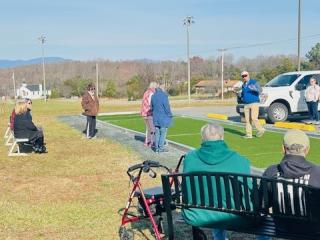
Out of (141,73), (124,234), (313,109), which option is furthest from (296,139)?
(141,73)

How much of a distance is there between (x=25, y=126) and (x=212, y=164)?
8154 millimetres

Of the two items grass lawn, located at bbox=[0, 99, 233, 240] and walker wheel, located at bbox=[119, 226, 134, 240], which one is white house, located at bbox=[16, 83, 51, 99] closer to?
grass lawn, located at bbox=[0, 99, 233, 240]

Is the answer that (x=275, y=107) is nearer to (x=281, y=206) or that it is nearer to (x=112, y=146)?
(x=112, y=146)

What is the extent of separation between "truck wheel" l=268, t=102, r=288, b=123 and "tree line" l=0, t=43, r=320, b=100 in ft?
80.4

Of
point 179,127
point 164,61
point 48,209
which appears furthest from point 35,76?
point 48,209

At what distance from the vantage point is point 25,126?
11633 mm

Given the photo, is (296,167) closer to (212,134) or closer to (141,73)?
(212,134)

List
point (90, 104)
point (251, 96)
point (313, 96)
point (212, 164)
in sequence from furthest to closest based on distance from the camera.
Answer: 1. point (313, 96)
2. point (90, 104)
3. point (251, 96)
4. point (212, 164)

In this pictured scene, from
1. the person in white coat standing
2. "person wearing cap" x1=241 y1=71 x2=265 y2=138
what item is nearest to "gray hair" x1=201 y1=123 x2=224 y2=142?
"person wearing cap" x1=241 y1=71 x2=265 y2=138

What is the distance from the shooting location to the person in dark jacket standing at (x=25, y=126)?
11594mm

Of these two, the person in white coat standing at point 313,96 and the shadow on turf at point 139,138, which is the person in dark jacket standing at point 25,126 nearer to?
the shadow on turf at point 139,138

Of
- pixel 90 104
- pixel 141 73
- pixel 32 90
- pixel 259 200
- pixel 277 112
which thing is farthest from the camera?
pixel 32 90

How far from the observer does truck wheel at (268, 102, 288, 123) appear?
1728 cm

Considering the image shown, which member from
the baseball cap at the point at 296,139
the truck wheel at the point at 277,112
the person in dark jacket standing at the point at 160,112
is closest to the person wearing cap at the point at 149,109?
the person in dark jacket standing at the point at 160,112
